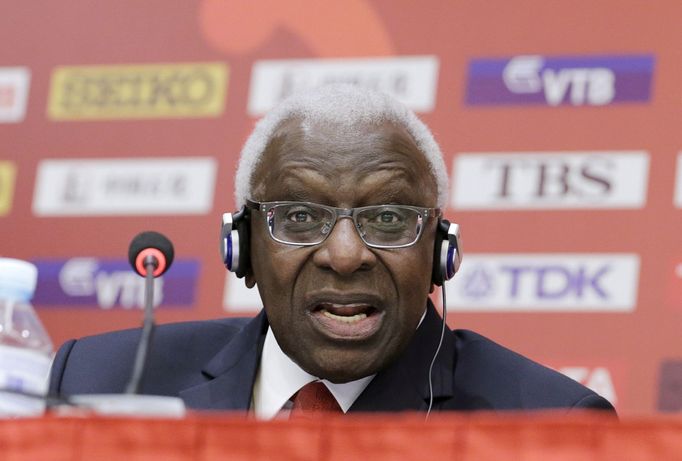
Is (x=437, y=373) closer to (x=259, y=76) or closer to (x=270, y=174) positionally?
(x=270, y=174)

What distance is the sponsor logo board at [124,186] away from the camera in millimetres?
2844

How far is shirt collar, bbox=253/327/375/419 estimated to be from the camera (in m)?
1.79

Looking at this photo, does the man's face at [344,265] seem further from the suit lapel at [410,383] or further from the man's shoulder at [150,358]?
the man's shoulder at [150,358]

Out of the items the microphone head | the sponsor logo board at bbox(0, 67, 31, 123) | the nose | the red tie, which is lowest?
the red tie

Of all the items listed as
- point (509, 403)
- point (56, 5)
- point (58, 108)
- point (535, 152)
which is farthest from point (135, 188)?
point (509, 403)

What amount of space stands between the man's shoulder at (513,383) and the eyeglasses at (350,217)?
9.3 inches

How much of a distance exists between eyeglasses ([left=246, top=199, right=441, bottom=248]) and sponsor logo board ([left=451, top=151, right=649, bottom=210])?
0.87 m

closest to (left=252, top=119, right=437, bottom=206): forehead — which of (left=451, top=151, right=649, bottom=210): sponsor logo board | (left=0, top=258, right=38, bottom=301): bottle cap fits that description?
(left=0, top=258, right=38, bottom=301): bottle cap

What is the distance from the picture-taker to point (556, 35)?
2678mm

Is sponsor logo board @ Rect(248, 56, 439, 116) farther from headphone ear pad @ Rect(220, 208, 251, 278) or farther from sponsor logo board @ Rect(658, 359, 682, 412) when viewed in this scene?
headphone ear pad @ Rect(220, 208, 251, 278)

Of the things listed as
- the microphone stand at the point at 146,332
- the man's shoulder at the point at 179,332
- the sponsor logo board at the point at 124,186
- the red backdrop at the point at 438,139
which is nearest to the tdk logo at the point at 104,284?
the red backdrop at the point at 438,139

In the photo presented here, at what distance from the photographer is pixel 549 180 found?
260 cm

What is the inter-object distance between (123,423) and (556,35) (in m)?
1.83

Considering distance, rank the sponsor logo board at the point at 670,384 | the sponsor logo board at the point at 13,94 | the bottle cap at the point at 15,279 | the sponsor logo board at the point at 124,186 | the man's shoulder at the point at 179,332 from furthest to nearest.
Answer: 1. the sponsor logo board at the point at 13,94
2. the sponsor logo board at the point at 124,186
3. the sponsor logo board at the point at 670,384
4. the man's shoulder at the point at 179,332
5. the bottle cap at the point at 15,279
